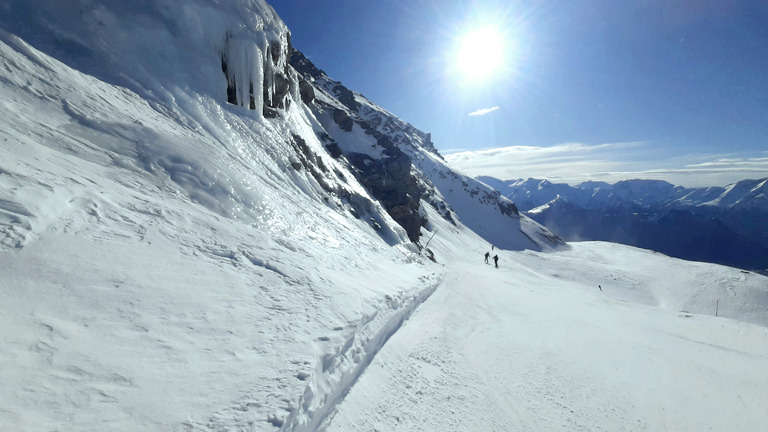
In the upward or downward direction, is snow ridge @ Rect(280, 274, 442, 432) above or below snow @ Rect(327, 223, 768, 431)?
below

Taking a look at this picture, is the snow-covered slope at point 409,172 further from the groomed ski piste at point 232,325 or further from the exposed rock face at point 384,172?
the groomed ski piste at point 232,325

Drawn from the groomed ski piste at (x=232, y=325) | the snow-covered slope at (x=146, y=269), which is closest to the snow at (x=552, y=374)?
the groomed ski piste at (x=232, y=325)

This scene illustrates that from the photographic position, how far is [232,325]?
4961mm

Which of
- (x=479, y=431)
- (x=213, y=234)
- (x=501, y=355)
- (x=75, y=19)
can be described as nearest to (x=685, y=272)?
(x=501, y=355)

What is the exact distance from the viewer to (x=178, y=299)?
491 centimetres

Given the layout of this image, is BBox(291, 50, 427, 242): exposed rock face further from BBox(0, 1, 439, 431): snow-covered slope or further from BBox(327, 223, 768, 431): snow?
BBox(327, 223, 768, 431): snow

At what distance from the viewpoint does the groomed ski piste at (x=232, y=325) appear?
346 cm

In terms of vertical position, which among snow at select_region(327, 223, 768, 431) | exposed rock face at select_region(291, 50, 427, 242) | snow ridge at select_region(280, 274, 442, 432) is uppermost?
exposed rock face at select_region(291, 50, 427, 242)

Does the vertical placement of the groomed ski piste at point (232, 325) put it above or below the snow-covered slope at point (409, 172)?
below

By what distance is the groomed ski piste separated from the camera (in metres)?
3.46

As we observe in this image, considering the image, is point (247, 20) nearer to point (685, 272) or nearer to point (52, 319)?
point (52, 319)

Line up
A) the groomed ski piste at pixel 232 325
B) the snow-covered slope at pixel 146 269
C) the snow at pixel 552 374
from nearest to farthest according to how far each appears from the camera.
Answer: the snow-covered slope at pixel 146 269
the groomed ski piste at pixel 232 325
the snow at pixel 552 374

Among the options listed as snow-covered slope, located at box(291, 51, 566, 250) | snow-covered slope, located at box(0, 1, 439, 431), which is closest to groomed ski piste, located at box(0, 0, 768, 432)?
snow-covered slope, located at box(0, 1, 439, 431)

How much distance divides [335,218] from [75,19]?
14556 millimetres
